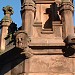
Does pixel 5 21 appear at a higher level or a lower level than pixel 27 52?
higher

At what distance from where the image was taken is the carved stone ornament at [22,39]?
912 centimetres

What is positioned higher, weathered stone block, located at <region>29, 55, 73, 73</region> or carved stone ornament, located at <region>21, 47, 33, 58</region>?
carved stone ornament, located at <region>21, 47, 33, 58</region>

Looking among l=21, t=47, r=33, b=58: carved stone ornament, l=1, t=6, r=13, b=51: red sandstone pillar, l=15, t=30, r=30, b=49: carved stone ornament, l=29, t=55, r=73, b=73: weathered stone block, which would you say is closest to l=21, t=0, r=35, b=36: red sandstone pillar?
l=15, t=30, r=30, b=49: carved stone ornament

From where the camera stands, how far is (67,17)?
9.89m

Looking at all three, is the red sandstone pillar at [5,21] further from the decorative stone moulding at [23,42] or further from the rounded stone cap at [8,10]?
the decorative stone moulding at [23,42]

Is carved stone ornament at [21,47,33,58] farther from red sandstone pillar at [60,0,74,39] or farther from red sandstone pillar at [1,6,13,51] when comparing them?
red sandstone pillar at [1,6,13,51]

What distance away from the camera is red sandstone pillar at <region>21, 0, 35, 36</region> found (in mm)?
9805

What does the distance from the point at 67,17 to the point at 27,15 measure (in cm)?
132

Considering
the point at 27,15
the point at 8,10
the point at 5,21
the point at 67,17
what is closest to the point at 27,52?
the point at 27,15

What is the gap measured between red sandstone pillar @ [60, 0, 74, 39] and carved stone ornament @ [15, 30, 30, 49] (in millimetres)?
1275

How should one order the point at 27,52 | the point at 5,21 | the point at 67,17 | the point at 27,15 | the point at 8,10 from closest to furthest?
the point at 27,52 → the point at 67,17 → the point at 27,15 → the point at 5,21 → the point at 8,10

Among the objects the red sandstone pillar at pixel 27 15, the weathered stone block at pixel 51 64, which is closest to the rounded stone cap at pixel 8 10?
the red sandstone pillar at pixel 27 15

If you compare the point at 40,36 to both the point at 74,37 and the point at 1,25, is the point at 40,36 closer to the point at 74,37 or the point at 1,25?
the point at 74,37

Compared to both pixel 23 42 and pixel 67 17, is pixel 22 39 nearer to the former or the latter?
pixel 23 42
